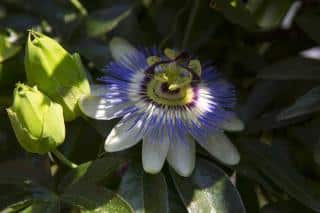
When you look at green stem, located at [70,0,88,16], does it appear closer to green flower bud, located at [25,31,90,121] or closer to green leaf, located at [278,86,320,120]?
Result: green flower bud, located at [25,31,90,121]

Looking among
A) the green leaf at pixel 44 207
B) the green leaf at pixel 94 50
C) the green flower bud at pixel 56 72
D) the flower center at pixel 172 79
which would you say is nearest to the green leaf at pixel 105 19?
the green leaf at pixel 94 50

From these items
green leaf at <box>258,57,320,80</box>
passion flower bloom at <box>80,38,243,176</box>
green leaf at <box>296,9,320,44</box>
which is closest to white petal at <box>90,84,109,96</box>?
passion flower bloom at <box>80,38,243,176</box>

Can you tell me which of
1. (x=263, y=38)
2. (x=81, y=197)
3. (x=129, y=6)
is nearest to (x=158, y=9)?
(x=129, y=6)

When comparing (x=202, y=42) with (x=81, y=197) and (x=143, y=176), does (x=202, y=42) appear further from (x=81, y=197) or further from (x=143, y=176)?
(x=81, y=197)

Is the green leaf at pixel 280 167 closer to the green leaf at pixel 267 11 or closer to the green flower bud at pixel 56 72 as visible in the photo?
the green leaf at pixel 267 11

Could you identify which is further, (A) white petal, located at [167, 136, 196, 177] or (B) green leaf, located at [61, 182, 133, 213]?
(A) white petal, located at [167, 136, 196, 177]

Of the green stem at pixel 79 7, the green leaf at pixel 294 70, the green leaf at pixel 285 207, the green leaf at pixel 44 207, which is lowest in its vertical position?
the green leaf at pixel 285 207

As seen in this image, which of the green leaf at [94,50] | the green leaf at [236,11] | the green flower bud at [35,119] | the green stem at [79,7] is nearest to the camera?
the green flower bud at [35,119]

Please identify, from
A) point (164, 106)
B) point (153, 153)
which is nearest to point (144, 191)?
point (153, 153)
